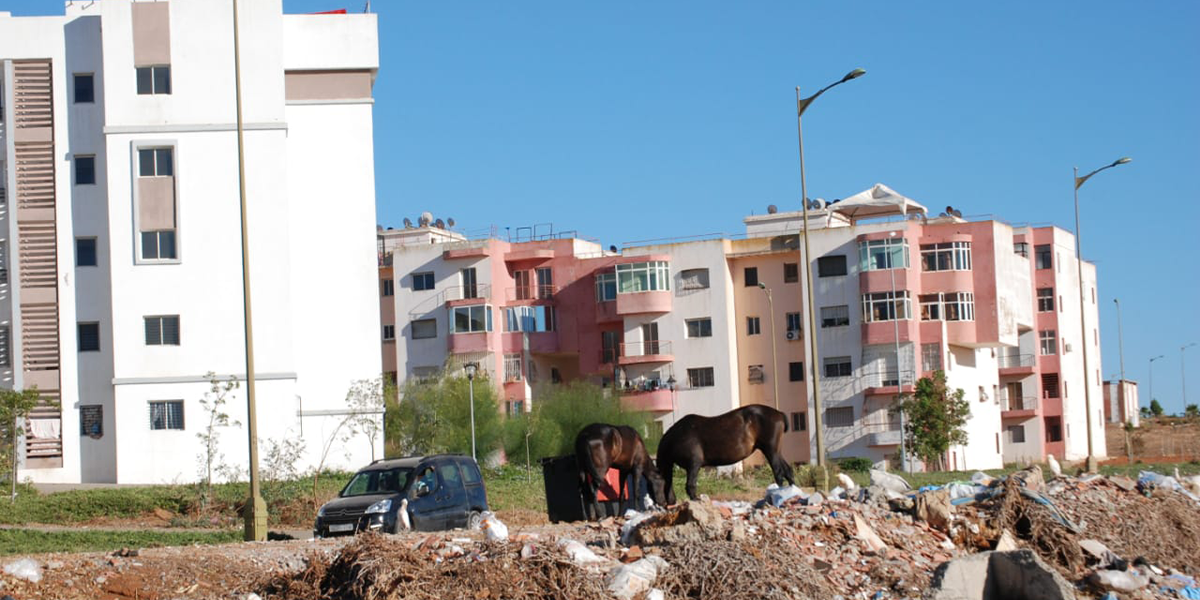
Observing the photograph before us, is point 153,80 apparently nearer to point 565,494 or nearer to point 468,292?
point 565,494

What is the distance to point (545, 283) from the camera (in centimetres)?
8494

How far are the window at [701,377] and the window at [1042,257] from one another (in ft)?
80.7

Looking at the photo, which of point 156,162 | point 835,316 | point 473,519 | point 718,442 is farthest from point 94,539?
point 835,316

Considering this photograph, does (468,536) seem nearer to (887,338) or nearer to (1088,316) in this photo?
(887,338)

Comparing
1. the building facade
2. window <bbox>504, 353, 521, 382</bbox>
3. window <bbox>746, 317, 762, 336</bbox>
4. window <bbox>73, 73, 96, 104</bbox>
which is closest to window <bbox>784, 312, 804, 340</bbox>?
the building facade

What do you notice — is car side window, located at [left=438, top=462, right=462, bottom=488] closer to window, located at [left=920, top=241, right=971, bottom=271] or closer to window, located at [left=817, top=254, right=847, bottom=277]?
window, located at [left=817, top=254, right=847, bottom=277]

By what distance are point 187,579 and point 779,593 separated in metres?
6.69

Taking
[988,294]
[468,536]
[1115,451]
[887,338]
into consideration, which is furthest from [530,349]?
[468,536]

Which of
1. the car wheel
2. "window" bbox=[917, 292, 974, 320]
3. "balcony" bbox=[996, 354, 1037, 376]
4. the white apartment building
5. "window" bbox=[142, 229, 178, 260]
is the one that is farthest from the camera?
"balcony" bbox=[996, 354, 1037, 376]

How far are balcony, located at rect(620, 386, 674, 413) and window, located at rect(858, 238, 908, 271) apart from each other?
1294cm

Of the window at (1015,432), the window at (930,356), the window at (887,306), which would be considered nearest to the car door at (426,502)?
the window at (887,306)

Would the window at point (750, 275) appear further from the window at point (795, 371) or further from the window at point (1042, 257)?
the window at point (1042, 257)

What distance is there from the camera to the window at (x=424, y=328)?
276 ft

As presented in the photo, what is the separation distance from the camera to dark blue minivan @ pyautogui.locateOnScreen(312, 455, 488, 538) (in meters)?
22.7
